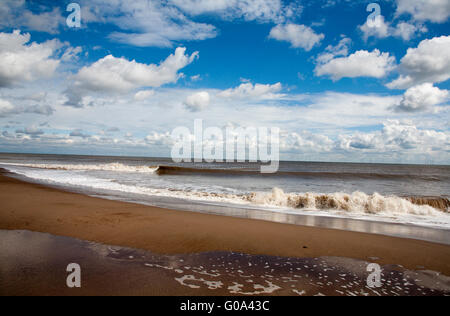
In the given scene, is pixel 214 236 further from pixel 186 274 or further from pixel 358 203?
pixel 358 203

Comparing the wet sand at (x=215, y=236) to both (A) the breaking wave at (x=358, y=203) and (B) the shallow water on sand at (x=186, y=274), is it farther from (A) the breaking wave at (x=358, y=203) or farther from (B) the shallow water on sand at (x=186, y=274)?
(A) the breaking wave at (x=358, y=203)

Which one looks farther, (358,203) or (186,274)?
(358,203)

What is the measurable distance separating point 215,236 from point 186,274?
2.06 meters

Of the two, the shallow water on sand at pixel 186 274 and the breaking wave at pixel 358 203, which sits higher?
the shallow water on sand at pixel 186 274

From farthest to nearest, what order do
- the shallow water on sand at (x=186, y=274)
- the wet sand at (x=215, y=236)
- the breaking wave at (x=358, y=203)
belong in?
the breaking wave at (x=358, y=203), the wet sand at (x=215, y=236), the shallow water on sand at (x=186, y=274)

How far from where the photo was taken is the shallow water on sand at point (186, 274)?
125 inches

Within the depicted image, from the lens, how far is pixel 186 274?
3.67 m

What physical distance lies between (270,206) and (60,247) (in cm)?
878

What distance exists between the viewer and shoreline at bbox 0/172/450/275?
15.9 ft

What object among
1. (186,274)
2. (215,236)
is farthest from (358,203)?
(186,274)

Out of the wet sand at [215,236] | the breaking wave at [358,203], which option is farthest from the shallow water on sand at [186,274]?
the breaking wave at [358,203]

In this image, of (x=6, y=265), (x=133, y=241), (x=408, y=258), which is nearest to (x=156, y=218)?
(x=133, y=241)
